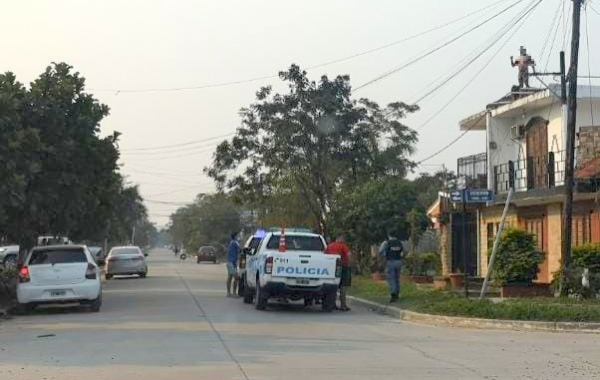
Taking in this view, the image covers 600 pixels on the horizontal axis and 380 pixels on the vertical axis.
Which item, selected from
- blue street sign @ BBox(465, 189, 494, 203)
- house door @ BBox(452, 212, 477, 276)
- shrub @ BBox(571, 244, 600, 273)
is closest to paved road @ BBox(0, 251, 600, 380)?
blue street sign @ BBox(465, 189, 494, 203)

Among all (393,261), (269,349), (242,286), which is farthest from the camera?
(242,286)

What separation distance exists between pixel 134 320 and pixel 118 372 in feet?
22.9

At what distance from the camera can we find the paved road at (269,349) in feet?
35.7

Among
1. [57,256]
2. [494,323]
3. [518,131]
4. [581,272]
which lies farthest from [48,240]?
[494,323]

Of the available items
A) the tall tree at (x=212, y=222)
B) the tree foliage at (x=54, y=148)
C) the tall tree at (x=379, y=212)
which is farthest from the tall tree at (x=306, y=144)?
the tall tree at (x=212, y=222)

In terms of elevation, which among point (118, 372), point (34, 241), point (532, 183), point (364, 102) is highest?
point (364, 102)

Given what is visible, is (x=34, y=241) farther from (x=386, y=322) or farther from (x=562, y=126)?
(x=562, y=126)

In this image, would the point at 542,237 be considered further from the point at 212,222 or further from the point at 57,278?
the point at 212,222

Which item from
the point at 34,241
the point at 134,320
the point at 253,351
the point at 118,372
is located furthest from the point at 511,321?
the point at 34,241

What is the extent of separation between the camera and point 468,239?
33.8 m

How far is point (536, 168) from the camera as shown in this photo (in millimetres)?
27844

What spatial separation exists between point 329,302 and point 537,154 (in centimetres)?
1186

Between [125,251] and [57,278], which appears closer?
[57,278]

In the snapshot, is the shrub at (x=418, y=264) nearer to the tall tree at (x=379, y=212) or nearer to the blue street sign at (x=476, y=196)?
the tall tree at (x=379, y=212)
